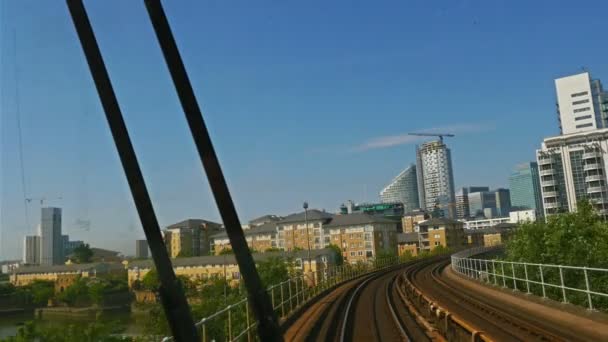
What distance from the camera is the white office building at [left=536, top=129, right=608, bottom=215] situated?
94000mm

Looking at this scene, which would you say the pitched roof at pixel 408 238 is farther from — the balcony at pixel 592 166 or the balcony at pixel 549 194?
the balcony at pixel 592 166

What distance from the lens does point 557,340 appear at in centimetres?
1033

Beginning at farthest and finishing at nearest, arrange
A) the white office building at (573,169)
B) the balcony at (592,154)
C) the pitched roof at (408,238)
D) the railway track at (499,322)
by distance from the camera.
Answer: the pitched roof at (408,238), the balcony at (592,154), the white office building at (573,169), the railway track at (499,322)

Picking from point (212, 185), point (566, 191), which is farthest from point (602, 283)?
point (566, 191)

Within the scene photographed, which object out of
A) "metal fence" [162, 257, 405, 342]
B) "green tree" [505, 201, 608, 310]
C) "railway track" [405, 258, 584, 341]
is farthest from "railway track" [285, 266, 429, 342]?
"green tree" [505, 201, 608, 310]

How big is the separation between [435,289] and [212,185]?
25652 millimetres

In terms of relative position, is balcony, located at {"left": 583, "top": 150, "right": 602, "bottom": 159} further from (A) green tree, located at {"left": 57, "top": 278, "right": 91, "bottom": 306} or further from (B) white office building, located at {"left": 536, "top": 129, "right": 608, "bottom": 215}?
(A) green tree, located at {"left": 57, "top": 278, "right": 91, "bottom": 306}

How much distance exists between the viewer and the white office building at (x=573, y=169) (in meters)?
94.0

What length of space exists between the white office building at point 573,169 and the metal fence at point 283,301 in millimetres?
55193

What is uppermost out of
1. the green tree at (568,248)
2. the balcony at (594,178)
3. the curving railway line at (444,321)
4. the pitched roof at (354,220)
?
the balcony at (594,178)

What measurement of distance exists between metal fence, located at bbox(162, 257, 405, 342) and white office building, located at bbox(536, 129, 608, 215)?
181 ft

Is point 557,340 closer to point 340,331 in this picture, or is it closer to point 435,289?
point 340,331

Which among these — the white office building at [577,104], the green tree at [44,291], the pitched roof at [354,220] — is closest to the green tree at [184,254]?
the pitched roof at [354,220]

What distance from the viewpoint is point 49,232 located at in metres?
11.1
